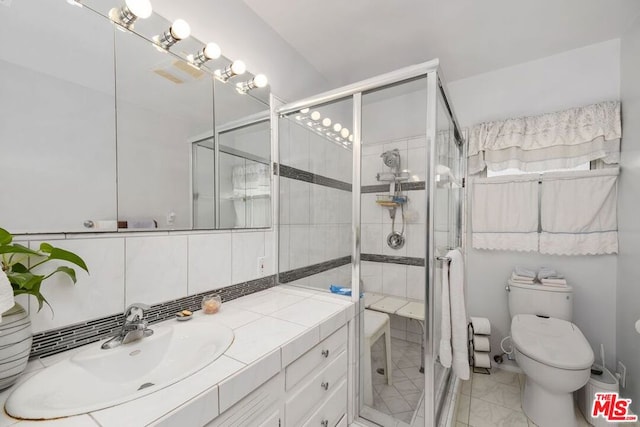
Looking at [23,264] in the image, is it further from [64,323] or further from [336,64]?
[336,64]

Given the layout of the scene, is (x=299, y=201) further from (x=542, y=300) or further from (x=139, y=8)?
(x=542, y=300)

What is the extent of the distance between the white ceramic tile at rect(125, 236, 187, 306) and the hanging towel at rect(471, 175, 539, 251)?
2227 mm

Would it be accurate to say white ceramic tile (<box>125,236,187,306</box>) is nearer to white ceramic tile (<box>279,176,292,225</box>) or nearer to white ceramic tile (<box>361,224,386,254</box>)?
white ceramic tile (<box>279,176,292,225</box>)

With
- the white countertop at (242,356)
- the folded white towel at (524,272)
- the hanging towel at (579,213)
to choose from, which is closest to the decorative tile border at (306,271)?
the white countertop at (242,356)

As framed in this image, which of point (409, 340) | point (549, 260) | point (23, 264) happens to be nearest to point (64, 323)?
Result: point (23, 264)

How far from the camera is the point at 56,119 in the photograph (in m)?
0.82

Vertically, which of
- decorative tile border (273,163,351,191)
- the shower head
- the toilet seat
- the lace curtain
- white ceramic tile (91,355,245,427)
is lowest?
the toilet seat

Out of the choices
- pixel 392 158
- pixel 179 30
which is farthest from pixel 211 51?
pixel 392 158

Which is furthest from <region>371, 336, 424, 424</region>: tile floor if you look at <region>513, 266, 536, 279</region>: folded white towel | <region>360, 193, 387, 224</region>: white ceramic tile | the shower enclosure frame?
<region>513, 266, 536, 279</region>: folded white towel

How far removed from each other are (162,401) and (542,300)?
237cm

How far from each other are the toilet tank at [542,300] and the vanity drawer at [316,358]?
5.05ft

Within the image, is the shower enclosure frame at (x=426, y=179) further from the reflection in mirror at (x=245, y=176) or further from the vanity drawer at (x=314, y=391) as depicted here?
the reflection in mirror at (x=245, y=176)

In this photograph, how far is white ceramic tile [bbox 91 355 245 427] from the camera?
1.77 feet

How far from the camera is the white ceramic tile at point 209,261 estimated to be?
1184 millimetres
